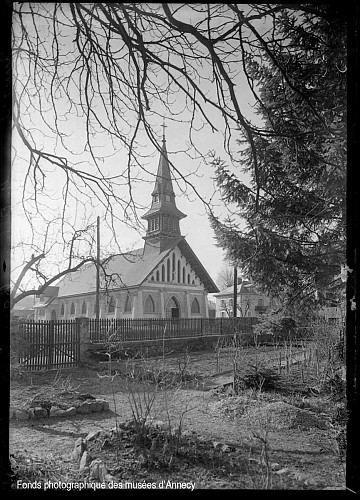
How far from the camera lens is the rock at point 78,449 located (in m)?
1.31

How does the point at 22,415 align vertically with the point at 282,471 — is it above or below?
above

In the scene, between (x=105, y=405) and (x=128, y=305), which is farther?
(x=105, y=405)

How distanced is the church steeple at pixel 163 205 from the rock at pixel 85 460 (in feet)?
2.80

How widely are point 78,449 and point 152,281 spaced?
0.71 m

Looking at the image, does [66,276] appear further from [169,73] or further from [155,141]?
[169,73]

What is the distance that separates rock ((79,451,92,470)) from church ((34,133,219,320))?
59 cm

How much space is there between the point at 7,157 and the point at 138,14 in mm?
766

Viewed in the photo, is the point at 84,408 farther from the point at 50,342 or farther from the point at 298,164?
the point at 298,164

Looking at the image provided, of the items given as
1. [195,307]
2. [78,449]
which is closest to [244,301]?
[195,307]

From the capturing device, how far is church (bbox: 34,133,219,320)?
1507mm

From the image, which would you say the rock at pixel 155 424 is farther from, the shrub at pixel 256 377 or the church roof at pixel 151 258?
the shrub at pixel 256 377

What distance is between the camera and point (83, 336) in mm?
1909

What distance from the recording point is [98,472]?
1.21 meters
